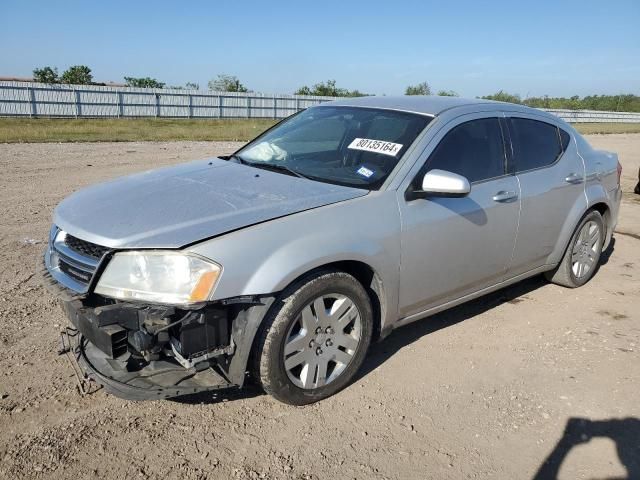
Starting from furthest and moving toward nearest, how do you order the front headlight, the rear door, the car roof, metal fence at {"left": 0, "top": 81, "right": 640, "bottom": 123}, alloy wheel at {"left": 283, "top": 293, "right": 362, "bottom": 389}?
metal fence at {"left": 0, "top": 81, "right": 640, "bottom": 123}
the rear door
the car roof
alloy wheel at {"left": 283, "top": 293, "right": 362, "bottom": 389}
the front headlight

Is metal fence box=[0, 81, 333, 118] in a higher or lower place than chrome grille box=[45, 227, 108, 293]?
higher

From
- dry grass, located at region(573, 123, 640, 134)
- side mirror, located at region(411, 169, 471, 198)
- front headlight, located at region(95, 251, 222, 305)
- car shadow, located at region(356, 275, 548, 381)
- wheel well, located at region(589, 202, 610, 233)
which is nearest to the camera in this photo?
front headlight, located at region(95, 251, 222, 305)

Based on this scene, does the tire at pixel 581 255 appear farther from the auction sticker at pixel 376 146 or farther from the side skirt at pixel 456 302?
the auction sticker at pixel 376 146

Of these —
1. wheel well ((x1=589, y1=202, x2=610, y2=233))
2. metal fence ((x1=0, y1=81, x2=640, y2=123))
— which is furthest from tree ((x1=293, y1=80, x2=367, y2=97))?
wheel well ((x1=589, y1=202, x2=610, y2=233))

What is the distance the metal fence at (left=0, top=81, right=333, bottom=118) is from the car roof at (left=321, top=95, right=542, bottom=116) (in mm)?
22882

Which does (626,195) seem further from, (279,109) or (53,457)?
(279,109)

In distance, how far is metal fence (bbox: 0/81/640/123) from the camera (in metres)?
28.9

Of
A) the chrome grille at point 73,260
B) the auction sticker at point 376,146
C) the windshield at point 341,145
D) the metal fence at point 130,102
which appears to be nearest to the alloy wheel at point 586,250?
the windshield at point 341,145

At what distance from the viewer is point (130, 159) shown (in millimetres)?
13000

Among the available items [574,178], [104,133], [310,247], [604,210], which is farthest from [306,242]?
[104,133]

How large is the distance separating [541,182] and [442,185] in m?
1.51

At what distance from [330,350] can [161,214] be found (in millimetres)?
1229

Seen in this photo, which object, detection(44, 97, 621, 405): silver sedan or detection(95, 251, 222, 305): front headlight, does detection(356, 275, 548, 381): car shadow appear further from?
detection(95, 251, 222, 305): front headlight

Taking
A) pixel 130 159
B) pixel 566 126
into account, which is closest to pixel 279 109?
pixel 130 159
